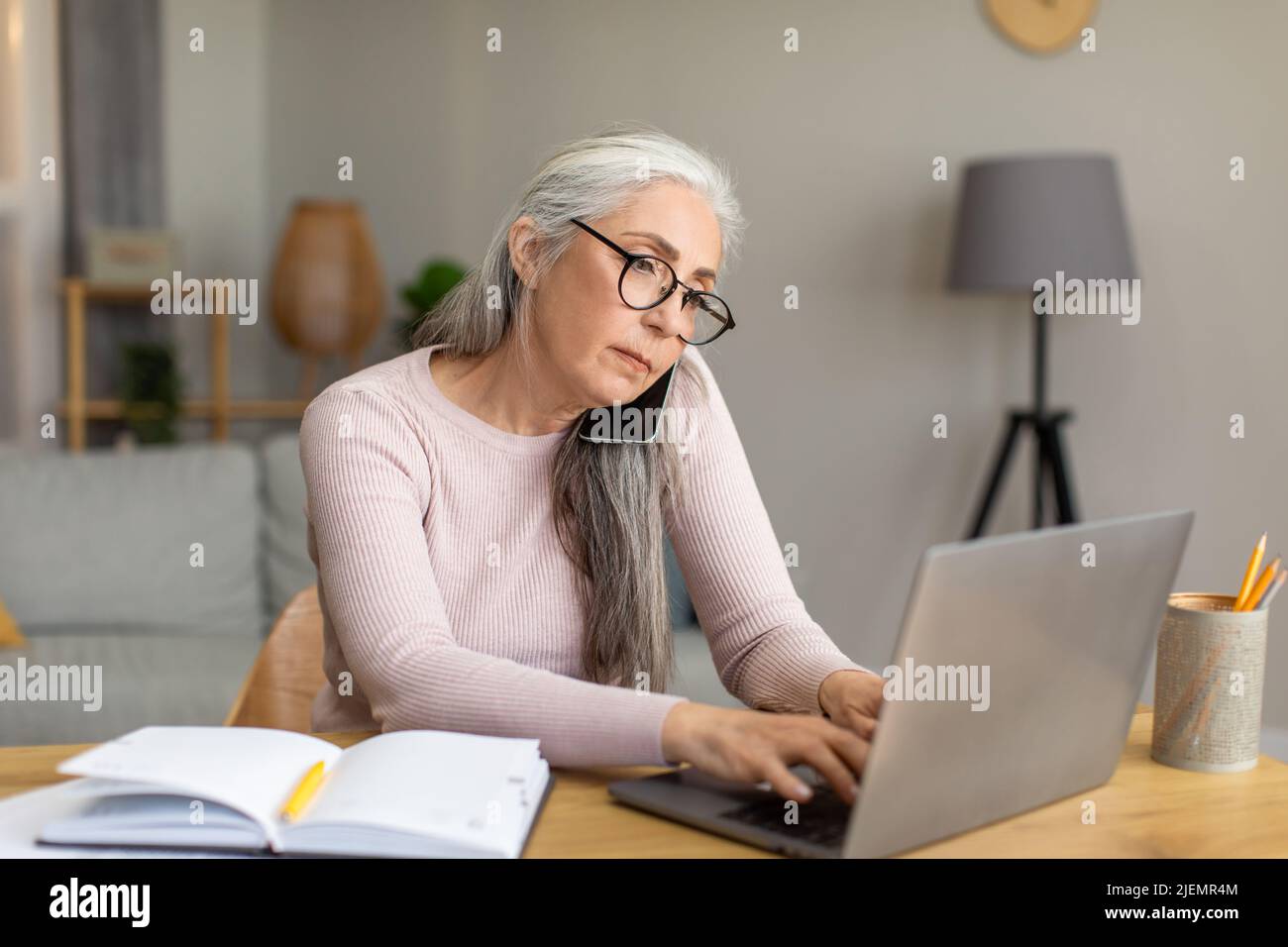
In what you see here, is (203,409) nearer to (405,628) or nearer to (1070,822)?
(405,628)

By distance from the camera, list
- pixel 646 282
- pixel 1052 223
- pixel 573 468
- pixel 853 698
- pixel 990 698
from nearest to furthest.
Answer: pixel 990 698
pixel 853 698
pixel 646 282
pixel 573 468
pixel 1052 223

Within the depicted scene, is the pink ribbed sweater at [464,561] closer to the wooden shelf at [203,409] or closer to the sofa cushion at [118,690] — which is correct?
the sofa cushion at [118,690]

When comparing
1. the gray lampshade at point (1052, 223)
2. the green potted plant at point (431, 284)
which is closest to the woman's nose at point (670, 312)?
the gray lampshade at point (1052, 223)

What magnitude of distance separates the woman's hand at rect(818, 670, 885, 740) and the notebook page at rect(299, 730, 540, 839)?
0.97ft

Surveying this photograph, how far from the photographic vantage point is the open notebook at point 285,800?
859mm

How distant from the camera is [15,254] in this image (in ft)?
14.4

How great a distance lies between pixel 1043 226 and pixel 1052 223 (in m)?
0.02

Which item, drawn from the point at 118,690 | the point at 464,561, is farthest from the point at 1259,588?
the point at 118,690

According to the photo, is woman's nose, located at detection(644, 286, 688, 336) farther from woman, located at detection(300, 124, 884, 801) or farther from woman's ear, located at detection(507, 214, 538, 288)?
woman's ear, located at detection(507, 214, 538, 288)

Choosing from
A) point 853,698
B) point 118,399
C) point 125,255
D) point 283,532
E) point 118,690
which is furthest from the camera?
point 118,399

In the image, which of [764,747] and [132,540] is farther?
[132,540]

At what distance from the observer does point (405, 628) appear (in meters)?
1.21

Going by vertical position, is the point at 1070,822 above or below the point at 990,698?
below

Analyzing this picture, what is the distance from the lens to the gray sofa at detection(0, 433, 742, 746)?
286 cm
